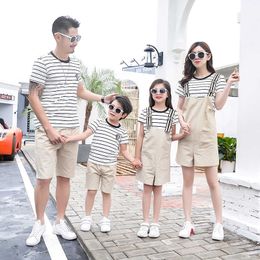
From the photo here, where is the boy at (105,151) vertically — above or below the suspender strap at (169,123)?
below

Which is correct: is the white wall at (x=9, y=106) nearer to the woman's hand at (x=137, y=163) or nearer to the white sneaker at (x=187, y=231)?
the woman's hand at (x=137, y=163)

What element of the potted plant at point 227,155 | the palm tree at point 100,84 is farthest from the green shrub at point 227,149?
the palm tree at point 100,84

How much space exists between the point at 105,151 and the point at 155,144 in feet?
1.56

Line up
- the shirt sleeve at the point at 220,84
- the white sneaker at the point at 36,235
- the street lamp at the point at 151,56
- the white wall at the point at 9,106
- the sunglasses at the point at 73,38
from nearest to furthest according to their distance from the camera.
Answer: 1. the sunglasses at the point at 73,38
2. the white sneaker at the point at 36,235
3. the shirt sleeve at the point at 220,84
4. the street lamp at the point at 151,56
5. the white wall at the point at 9,106

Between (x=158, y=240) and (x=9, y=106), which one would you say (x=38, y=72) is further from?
(x=9, y=106)

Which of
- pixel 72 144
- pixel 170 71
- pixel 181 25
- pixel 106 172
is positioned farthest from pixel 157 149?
pixel 181 25

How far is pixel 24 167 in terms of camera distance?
769cm

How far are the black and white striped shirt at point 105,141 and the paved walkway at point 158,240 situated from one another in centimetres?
70

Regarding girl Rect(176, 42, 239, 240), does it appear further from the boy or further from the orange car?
the orange car

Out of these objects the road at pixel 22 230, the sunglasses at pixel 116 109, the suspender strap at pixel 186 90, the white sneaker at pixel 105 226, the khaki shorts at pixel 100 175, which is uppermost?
the suspender strap at pixel 186 90

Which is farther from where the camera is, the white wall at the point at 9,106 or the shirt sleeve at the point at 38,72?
the white wall at the point at 9,106

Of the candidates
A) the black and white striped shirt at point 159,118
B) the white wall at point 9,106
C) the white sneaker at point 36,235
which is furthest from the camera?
the white wall at point 9,106

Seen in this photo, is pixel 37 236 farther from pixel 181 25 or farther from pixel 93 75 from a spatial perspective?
pixel 93 75

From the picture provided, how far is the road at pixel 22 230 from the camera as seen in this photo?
267 centimetres
